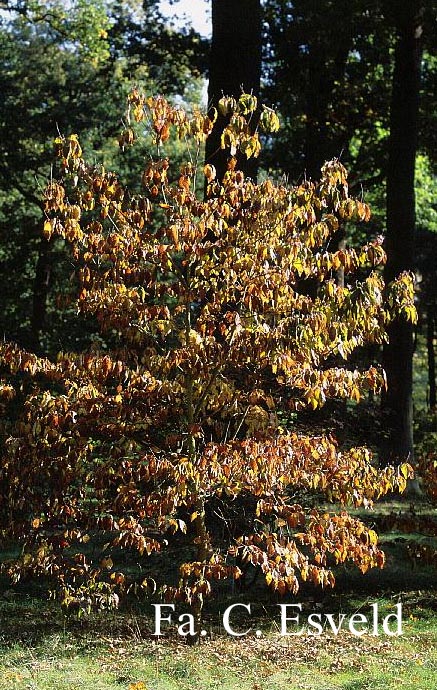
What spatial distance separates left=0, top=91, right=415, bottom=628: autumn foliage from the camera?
6246 mm

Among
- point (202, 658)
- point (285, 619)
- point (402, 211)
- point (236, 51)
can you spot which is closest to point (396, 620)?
point (285, 619)

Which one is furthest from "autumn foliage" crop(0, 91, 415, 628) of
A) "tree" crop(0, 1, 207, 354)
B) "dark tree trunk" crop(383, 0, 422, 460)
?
"tree" crop(0, 1, 207, 354)

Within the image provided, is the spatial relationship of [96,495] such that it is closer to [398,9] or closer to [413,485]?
[413,485]

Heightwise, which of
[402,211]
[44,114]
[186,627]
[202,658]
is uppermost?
[44,114]

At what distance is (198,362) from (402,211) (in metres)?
9.20

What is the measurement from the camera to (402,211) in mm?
14656

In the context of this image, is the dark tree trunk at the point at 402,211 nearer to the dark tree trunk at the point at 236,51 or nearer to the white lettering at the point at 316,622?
the dark tree trunk at the point at 236,51

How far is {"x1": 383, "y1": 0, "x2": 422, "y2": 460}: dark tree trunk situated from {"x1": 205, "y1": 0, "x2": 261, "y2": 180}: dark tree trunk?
5584 mm

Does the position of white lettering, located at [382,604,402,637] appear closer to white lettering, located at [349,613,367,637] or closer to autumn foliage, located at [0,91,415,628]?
white lettering, located at [349,613,367,637]

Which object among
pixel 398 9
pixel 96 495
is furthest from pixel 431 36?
pixel 96 495

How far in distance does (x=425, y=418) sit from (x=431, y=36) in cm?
1443

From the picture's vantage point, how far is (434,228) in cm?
2794

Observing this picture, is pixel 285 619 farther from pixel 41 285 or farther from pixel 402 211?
pixel 41 285

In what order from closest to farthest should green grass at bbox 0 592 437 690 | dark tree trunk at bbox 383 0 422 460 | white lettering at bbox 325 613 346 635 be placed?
green grass at bbox 0 592 437 690 < white lettering at bbox 325 613 346 635 < dark tree trunk at bbox 383 0 422 460
